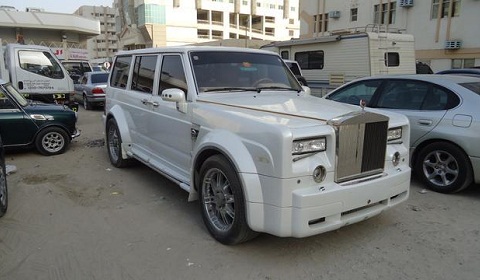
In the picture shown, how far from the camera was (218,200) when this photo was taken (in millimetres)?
4082

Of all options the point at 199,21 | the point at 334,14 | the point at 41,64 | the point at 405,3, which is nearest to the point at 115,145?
the point at 41,64

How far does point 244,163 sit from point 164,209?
6.07 feet

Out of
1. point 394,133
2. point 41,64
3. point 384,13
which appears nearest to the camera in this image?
point 394,133

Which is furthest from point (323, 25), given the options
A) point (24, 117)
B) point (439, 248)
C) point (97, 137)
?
point (439, 248)

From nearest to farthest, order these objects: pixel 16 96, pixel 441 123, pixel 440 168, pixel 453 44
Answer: pixel 441 123 → pixel 440 168 → pixel 16 96 → pixel 453 44

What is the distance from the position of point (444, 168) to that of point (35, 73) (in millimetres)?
11033

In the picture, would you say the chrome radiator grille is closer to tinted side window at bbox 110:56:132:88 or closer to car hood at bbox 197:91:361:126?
car hood at bbox 197:91:361:126

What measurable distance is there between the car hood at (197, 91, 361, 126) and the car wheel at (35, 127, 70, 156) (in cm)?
476

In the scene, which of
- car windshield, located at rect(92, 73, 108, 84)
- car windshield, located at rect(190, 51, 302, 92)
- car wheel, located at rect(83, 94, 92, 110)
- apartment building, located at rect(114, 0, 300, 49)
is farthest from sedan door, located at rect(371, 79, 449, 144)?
apartment building, located at rect(114, 0, 300, 49)

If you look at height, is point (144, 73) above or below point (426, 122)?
above

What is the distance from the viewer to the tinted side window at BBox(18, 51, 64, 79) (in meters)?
11.7

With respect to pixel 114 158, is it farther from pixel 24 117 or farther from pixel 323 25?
pixel 323 25

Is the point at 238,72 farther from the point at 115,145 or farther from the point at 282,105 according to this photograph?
the point at 115,145

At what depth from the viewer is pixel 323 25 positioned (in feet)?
114
